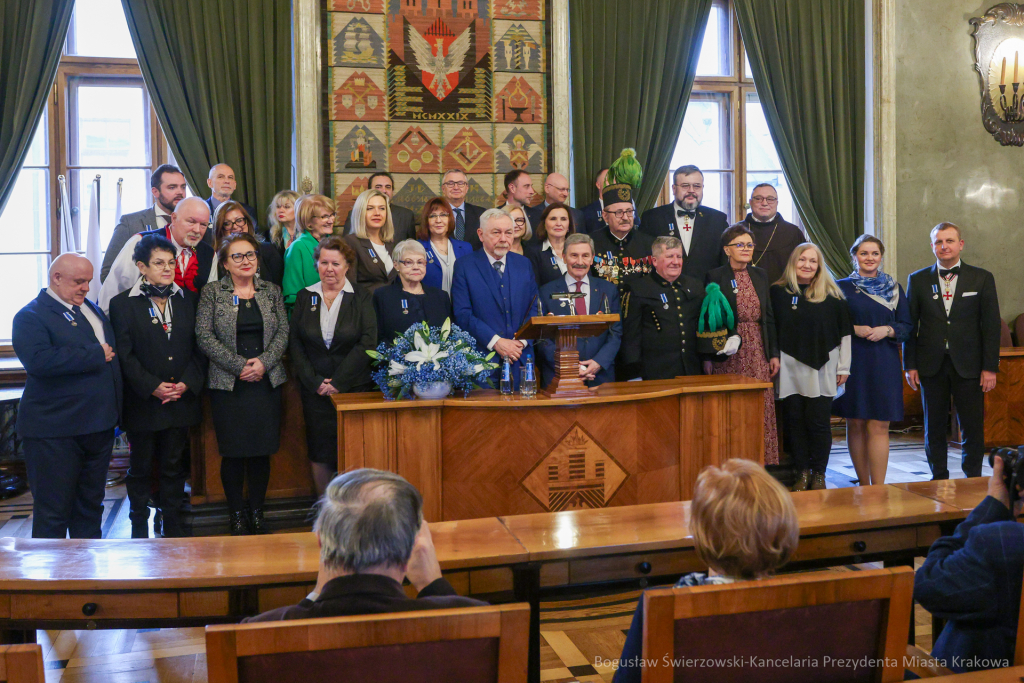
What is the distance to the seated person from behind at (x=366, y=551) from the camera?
5.04ft

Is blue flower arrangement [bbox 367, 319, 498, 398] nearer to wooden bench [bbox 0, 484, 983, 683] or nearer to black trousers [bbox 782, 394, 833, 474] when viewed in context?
wooden bench [bbox 0, 484, 983, 683]

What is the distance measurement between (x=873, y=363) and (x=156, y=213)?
425 cm

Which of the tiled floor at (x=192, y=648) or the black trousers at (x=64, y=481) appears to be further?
the black trousers at (x=64, y=481)

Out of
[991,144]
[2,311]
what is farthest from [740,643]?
[991,144]

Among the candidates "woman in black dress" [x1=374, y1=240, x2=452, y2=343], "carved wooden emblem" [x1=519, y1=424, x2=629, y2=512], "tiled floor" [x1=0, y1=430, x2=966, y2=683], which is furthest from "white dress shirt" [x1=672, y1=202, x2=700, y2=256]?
"tiled floor" [x1=0, y1=430, x2=966, y2=683]

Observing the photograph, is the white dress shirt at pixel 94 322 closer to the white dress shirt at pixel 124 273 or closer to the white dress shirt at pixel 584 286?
the white dress shirt at pixel 124 273

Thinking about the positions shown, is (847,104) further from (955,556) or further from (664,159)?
(955,556)

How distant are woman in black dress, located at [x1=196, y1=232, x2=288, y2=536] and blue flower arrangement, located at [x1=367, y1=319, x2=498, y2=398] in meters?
0.61

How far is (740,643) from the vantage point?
155 centimetres

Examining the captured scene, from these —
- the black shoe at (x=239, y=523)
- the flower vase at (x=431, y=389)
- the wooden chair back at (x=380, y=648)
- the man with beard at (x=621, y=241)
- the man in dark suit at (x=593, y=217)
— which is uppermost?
the man in dark suit at (x=593, y=217)

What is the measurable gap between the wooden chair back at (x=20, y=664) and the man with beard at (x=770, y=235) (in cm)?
532

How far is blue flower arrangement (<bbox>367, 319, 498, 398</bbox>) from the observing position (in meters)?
3.94

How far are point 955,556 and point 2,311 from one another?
685 cm

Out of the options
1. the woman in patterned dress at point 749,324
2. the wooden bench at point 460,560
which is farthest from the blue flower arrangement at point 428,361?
the woman in patterned dress at point 749,324
